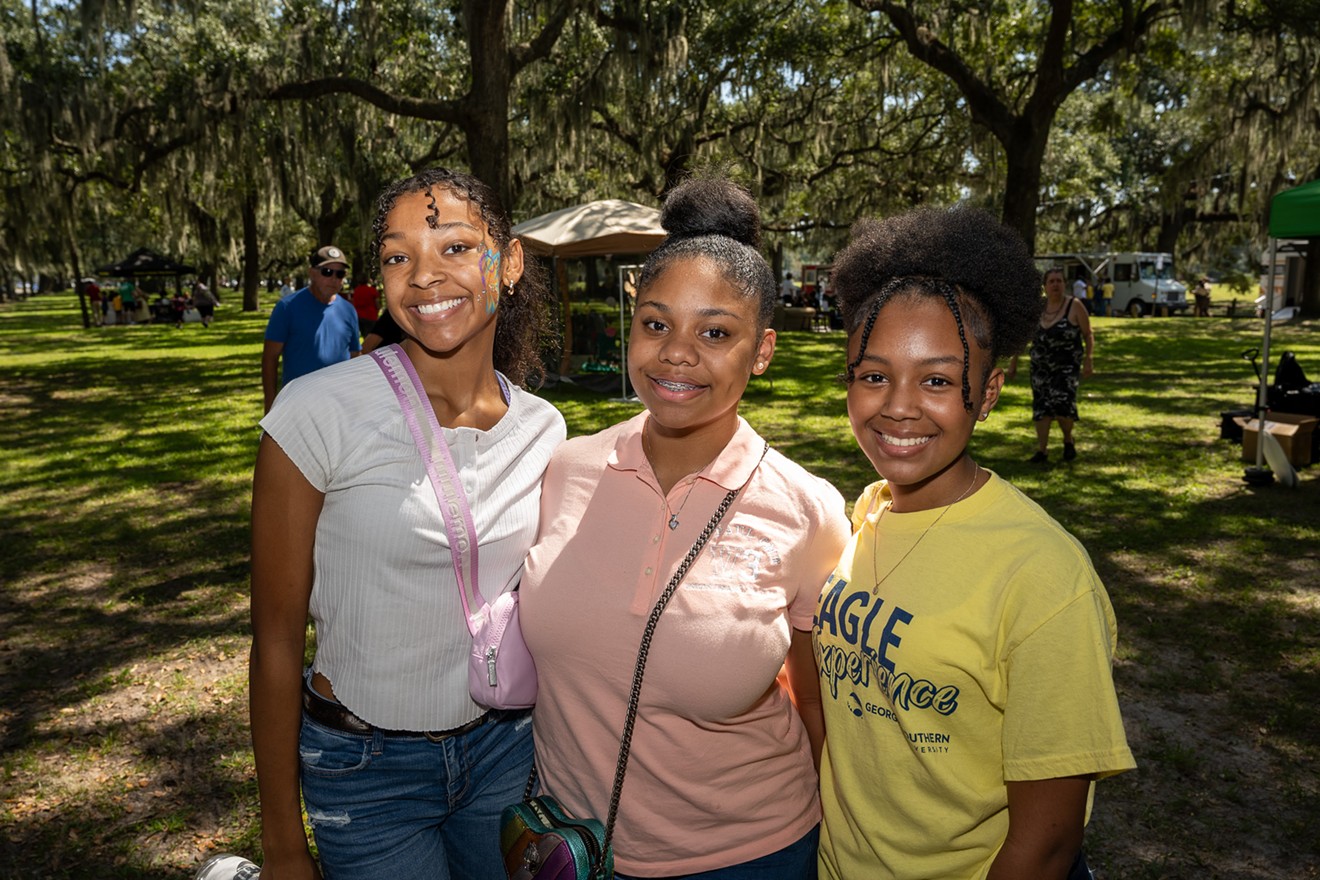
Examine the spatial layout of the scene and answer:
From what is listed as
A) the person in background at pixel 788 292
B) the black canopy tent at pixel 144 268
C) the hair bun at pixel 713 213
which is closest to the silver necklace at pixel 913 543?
the hair bun at pixel 713 213

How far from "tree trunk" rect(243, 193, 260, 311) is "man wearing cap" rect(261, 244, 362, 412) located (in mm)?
22257

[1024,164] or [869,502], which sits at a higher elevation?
[1024,164]

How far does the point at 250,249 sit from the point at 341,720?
3465 cm

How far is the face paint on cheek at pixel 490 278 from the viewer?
1914mm

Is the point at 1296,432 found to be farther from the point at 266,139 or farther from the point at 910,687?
the point at 266,139

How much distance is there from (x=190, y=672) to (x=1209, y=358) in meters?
18.7

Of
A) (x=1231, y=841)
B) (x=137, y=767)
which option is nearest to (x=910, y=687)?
(x=1231, y=841)

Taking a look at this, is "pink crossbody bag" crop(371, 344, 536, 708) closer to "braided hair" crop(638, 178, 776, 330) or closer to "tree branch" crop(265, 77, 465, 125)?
"braided hair" crop(638, 178, 776, 330)

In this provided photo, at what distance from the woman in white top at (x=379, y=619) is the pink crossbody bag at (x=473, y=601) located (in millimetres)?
19

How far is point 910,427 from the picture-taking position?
1584mm

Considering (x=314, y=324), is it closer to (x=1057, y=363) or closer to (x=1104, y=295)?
(x=1057, y=363)

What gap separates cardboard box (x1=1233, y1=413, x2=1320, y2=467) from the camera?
8711mm

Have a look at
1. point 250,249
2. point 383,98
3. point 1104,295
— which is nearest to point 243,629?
point 383,98

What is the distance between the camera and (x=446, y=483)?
168 cm
